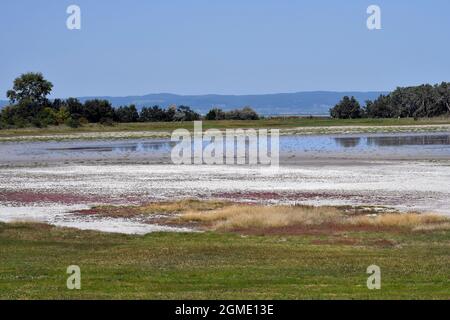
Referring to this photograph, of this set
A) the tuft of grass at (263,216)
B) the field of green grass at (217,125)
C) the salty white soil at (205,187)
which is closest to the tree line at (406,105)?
the field of green grass at (217,125)

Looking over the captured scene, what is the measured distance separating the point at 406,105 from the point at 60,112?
2718 inches

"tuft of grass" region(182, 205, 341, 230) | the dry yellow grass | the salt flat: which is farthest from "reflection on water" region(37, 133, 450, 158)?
the dry yellow grass

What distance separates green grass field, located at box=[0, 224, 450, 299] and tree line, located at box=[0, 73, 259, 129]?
350 feet

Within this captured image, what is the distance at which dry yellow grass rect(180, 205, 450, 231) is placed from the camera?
28.8m

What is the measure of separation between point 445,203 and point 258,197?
8149 mm

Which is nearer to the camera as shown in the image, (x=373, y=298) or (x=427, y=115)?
(x=373, y=298)

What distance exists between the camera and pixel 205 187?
43.8 meters

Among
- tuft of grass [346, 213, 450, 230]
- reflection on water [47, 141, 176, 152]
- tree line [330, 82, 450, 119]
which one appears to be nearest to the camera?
tuft of grass [346, 213, 450, 230]

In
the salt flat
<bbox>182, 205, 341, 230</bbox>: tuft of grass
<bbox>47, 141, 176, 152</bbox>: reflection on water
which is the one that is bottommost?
<bbox>47, 141, 176, 152</bbox>: reflection on water

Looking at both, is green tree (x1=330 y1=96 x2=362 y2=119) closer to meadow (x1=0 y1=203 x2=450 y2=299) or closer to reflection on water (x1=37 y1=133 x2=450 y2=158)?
reflection on water (x1=37 y1=133 x2=450 y2=158)

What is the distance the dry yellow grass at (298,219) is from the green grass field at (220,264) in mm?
1746

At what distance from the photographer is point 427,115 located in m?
167
